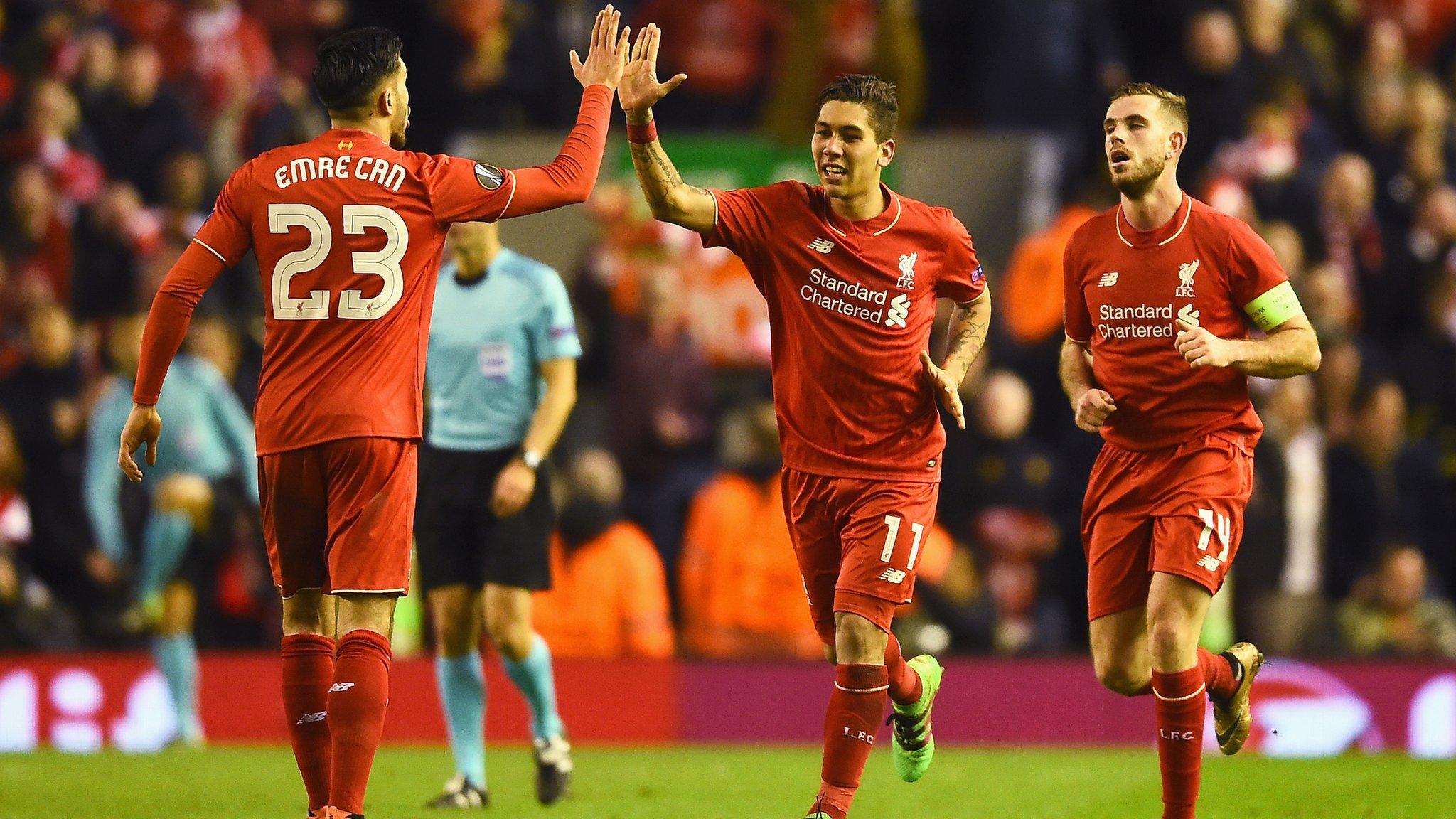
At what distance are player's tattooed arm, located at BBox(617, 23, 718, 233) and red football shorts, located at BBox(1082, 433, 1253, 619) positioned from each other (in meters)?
→ 1.84

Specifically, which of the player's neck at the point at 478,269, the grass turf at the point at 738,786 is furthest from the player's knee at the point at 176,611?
the player's neck at the point at 478,269

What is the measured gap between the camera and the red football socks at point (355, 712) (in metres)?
6.13

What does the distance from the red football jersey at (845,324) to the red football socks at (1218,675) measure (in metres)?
1.18

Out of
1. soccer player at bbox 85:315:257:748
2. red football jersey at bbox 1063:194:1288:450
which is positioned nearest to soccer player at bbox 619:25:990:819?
red football jersey at bbox 1063:194:1288:450

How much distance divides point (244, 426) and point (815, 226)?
19.0ft

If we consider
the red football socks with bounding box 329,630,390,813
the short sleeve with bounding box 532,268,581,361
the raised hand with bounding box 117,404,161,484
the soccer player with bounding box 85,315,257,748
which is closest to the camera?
the red football socks with bounding box 329,630,390,813

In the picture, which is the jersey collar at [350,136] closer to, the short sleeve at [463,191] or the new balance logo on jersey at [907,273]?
A: the short sleeve at [463,191]

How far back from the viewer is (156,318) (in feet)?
20.6

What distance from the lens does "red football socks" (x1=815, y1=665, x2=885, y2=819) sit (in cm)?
660

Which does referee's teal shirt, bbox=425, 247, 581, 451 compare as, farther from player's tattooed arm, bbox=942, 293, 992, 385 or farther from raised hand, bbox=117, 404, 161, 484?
raised hand, bbox=117, 404, 161, 484

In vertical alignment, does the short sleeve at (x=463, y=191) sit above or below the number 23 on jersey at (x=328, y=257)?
above

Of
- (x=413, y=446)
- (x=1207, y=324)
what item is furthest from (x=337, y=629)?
(x=1207, y=324)

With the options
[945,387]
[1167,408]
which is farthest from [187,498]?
[1167,408]

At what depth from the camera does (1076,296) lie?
727 centimetres
